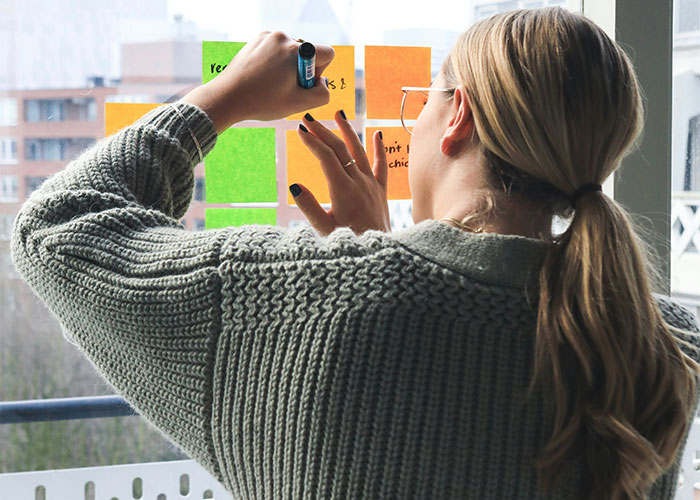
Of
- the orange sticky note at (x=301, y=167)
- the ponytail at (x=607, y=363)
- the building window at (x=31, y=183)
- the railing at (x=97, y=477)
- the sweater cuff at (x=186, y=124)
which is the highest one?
the sweater cuff at (x=186, y=124)

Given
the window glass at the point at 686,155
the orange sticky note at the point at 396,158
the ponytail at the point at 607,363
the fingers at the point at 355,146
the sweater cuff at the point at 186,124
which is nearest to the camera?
the ponytail at the point at 607,363

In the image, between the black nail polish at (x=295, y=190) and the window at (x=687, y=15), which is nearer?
the black nail polish at (x=295, y=190)

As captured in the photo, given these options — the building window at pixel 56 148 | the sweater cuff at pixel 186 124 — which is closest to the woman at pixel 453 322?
the sweater cuff at pixel 186 124

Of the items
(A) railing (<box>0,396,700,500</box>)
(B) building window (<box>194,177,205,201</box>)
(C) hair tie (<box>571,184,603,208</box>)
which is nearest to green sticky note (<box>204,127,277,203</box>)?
(B) building window (<box>194,177,205,201</box>)

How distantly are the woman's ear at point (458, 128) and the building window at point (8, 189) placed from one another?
57 centimetres

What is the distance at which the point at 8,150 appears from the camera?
0.90 m

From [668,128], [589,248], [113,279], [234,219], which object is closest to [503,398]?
[589,248]

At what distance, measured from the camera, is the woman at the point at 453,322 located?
1.97 ft

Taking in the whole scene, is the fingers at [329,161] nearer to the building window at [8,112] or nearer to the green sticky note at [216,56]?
the green sticky note at [216,56]

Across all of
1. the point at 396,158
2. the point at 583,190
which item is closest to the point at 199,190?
the point at 396,158

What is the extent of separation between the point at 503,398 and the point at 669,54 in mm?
664

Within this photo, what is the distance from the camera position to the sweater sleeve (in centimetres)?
64

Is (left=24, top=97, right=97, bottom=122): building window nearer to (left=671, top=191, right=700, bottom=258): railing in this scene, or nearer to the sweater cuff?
the sweater cuff

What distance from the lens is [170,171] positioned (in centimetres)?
81
